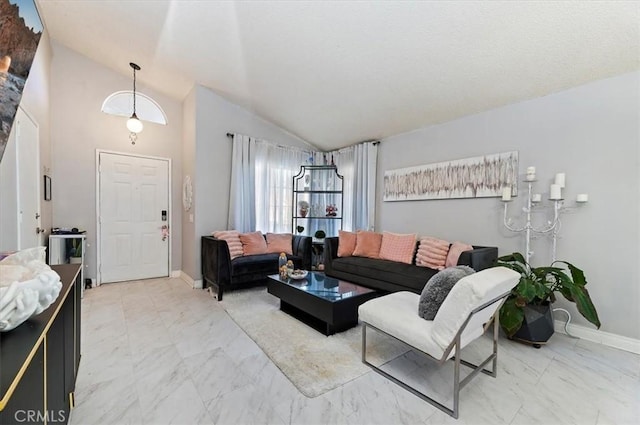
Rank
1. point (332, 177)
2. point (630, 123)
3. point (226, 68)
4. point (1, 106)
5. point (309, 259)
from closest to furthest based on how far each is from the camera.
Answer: point (1, 106) < point (630, 123) < point (226, 68) < point (309, 259) < point (332, 177)

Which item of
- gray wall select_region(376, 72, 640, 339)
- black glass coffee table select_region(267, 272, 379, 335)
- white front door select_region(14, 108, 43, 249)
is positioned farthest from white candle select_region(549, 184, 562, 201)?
white front door select_region(14, 108, 43, 249)

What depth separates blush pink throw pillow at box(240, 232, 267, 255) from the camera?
407 cm

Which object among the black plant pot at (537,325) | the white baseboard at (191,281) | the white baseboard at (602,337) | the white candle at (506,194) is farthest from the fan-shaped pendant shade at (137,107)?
the white baseboard at (602,337)

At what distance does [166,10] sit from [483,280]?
3.61 m

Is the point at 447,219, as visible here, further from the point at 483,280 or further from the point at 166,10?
the point at 166,10

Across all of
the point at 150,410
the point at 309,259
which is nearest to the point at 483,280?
the point at 150,410

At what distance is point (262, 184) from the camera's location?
16.0 ft

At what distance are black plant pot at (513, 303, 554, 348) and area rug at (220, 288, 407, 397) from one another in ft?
3.58

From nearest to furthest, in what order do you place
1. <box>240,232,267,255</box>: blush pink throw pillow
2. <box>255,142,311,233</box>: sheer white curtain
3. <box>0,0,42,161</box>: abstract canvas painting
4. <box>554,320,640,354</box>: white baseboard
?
1. <box>0,0,42,161</box>: abstract canvas painting
2. <box>554,320,640,354</box>: white baseboard
3. <box>240,232,267,255</box>: blush pink throw pillow
4. <box>255,142,311,233</box>: sheer white curtain

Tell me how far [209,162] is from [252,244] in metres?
1.44

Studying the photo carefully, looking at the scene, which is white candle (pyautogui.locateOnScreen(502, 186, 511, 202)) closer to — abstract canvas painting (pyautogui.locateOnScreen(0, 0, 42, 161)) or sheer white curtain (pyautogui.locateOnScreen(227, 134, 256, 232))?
sheer white curtain (pyautogui.locateOnScreen(227, 134, 256, 232))

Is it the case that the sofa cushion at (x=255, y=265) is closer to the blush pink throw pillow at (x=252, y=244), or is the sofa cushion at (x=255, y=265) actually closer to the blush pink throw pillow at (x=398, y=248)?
the blush pink throw pillow at (x=252, y=244)

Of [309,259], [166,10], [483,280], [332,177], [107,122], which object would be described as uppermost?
[166,10]

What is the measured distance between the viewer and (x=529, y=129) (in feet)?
9.72
